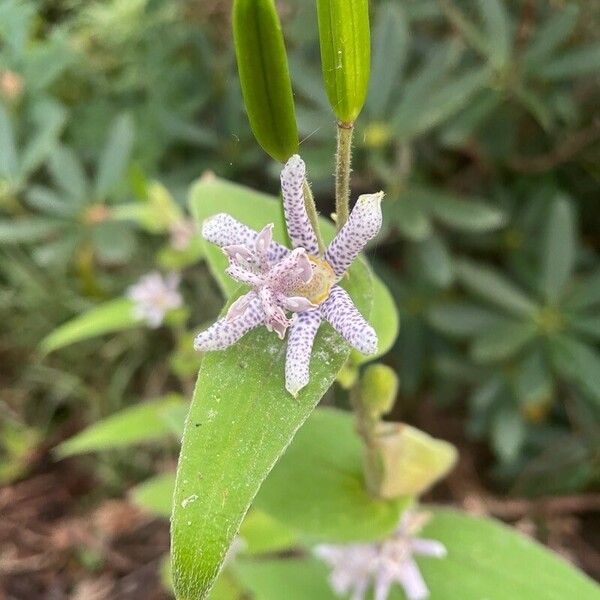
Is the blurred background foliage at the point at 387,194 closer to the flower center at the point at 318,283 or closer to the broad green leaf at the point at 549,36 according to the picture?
the broad green leaf at the point at 549,36

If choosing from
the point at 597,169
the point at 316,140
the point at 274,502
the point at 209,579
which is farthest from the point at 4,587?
the point at 597,169

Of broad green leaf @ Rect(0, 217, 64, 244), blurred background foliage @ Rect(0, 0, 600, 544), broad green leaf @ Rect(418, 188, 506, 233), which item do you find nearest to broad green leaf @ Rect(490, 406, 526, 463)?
blurred background foliage @ Rect(0, 0, 600, 544)

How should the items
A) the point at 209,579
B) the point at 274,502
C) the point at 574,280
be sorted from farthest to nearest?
1. the point at 574,280
2. the point at 274,502
3. the point at 209,579

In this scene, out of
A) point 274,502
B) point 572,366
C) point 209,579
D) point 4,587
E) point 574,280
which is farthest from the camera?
point 4,587

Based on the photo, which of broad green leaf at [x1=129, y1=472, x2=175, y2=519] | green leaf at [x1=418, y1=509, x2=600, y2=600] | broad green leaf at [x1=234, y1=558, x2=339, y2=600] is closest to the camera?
green leaf at [x1=418, y1=509, x2=600, y2=600]

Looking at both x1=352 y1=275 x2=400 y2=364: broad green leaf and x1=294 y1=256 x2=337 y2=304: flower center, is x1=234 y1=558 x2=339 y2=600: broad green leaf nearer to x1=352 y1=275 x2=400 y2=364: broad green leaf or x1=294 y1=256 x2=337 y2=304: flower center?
x1=352 y1=275 x2=400 y2=364: broad green leaf

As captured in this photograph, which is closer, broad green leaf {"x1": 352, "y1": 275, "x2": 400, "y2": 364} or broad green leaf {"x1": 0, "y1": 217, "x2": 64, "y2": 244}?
broad green leaf {"x1": 352, "y1": 275, "x2": 400, "y2": 364}

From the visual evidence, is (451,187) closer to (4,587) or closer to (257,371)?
(257,371)
